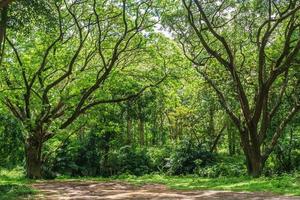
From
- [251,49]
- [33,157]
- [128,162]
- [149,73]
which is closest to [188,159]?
[128,162]

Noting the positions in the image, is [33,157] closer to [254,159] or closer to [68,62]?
[68,62]

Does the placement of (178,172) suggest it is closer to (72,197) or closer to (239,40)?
(239,40)

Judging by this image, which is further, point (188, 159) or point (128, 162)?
point (128, 162)

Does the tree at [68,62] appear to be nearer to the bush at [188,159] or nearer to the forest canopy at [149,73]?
the forest canopy at [149,73]

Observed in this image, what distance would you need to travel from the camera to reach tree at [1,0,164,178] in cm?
1788

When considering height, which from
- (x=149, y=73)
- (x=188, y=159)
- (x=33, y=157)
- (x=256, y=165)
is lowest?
(x=256, y=165)

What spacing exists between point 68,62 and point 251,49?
8830 millimetres

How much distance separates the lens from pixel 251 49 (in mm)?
20562

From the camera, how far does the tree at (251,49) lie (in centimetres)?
1622

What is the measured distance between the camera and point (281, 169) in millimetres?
21438

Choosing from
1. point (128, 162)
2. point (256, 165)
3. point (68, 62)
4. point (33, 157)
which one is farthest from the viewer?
point (128, 162)

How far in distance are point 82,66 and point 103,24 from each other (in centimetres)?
257

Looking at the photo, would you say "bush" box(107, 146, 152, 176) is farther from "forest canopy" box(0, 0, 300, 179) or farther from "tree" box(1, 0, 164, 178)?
"tree" box(1, 0, 164, 178)

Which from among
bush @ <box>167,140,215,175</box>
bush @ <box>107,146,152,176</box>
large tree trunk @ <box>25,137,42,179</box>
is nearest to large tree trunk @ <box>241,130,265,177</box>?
bush @ <box>167,140,215,175</box>
